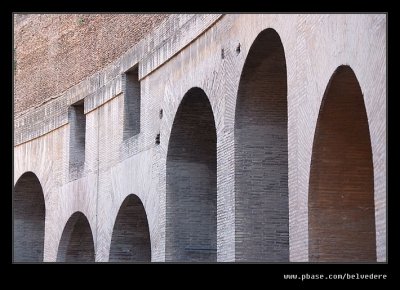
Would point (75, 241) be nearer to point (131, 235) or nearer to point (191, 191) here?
point (131, 235)

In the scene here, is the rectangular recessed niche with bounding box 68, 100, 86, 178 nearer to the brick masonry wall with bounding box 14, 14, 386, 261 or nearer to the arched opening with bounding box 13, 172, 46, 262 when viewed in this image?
the brick masonry wall with bounding box 14, 14, 386, 261

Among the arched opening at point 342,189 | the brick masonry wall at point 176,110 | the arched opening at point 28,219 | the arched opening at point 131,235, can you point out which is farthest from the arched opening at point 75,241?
the arched opening at point 342,189

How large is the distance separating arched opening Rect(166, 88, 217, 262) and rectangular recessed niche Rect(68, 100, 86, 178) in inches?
166

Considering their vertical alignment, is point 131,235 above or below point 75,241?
below

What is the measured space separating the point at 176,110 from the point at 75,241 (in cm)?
510

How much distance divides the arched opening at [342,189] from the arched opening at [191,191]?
4228 mm

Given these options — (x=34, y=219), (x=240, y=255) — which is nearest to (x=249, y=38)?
(x=240, y=255)

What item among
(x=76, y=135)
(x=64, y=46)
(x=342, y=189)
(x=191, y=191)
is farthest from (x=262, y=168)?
(x=64, y=46)

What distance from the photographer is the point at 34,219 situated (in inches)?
786

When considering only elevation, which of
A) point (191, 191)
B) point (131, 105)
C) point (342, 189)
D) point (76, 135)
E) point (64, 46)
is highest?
point (64, 46)

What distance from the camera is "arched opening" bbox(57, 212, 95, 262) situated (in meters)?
17.4

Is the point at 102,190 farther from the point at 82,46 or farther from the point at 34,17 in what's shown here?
the point at 34,17

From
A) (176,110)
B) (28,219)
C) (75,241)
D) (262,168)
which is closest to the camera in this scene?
(262,168)

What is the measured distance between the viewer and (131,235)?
15391mm
